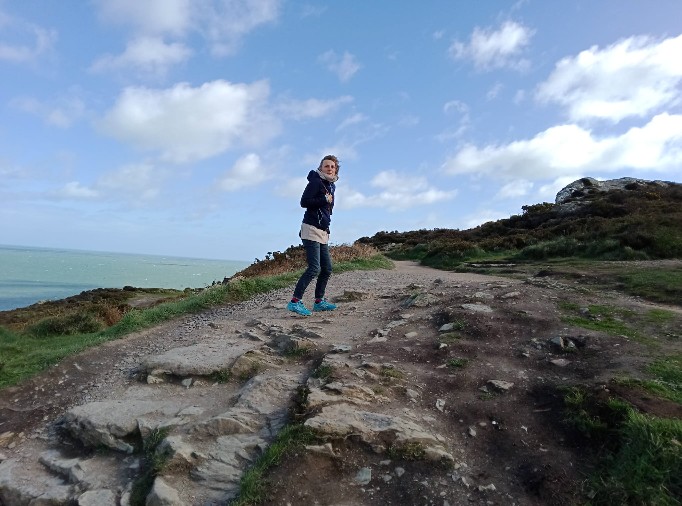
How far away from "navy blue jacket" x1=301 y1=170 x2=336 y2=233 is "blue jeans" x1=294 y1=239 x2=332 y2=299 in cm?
39

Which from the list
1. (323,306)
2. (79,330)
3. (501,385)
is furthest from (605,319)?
(79,330)

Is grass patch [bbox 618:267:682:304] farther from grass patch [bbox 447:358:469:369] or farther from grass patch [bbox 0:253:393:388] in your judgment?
grass patch [bbox 0:253:393:388]

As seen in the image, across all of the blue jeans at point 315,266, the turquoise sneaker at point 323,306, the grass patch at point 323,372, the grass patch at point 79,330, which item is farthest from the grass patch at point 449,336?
the grass patch at point 79,330

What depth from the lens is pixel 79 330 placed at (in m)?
10.8

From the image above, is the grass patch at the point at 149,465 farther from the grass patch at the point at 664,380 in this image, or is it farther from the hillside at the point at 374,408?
the grass patch at the point at 664,380

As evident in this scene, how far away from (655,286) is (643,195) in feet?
66.8

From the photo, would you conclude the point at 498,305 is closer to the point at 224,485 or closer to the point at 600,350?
the point at 600,350

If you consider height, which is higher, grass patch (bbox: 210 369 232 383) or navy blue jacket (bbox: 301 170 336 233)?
navy blue jacket (bbox: 301 170 336 233)

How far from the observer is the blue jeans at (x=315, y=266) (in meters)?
8.19

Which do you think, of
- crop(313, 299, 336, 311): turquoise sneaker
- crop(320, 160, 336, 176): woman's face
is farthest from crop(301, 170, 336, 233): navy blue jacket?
crop(313, 299, 336, 311): turquoise sneaker

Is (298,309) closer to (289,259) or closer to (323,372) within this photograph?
(323,372)

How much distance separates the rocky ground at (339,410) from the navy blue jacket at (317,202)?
6.20ft

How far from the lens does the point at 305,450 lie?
12.7ft

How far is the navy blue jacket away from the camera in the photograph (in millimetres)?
7926
